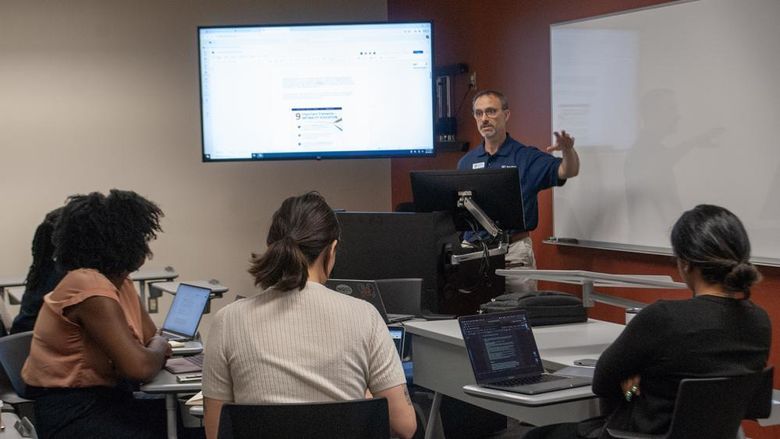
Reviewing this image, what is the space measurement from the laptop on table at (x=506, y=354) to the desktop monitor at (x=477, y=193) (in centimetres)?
97

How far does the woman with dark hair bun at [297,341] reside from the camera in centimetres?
228

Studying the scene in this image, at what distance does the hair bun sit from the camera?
2.55m

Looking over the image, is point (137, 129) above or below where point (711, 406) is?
above

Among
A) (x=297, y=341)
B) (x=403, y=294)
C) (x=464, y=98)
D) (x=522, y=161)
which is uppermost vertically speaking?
(x=464, y=98)

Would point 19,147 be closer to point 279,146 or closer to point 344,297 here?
point 279,146

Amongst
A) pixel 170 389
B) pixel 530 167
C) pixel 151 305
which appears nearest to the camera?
pixel 170 389

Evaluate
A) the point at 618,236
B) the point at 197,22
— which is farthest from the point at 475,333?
the point at 197,22

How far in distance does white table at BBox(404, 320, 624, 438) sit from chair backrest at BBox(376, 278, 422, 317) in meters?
0.17

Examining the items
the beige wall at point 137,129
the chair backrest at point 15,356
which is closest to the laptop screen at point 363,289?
the chair backrest at point 15,356

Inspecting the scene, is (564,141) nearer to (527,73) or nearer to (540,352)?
(527,73)

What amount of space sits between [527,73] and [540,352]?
297 cm

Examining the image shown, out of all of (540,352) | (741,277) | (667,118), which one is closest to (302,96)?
(667,118)

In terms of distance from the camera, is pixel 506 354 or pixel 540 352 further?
pixel 540 352

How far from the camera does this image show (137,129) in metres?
7.05
